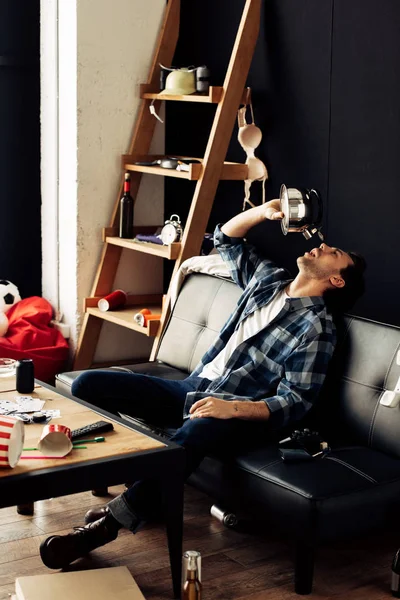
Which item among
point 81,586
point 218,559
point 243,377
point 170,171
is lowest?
point 218,559

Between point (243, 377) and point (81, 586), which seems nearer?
point (81, 586)

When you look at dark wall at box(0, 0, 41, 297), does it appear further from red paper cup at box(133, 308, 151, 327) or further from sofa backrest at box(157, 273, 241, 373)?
sofa backrest at box(157, 273, 241, 373)

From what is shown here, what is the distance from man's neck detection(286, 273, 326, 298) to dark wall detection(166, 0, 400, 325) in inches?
17.0

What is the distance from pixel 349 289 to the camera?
3.35 m

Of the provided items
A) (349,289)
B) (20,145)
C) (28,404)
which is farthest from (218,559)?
Answer: (20,145)

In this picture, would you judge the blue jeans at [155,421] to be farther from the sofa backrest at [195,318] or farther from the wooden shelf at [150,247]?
the wooden shelf at [150,247]

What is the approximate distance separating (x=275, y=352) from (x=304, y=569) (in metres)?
0.83

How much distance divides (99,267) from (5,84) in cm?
113

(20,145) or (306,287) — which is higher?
(20,145)

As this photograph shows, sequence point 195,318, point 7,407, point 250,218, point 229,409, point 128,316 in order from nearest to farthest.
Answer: point 7,407 < point 229,409 < point 250,218 < point 195,318 < point 128,316

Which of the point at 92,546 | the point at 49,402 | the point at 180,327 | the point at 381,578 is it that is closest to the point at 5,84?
the point at 180,327

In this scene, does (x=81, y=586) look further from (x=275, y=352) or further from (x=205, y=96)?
(x=205, y=96)

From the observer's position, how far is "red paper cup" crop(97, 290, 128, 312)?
4695mm

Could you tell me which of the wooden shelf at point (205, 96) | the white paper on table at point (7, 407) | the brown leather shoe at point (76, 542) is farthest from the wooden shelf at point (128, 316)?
the brown leather shoe at point (76, 542)
